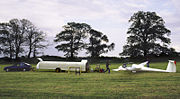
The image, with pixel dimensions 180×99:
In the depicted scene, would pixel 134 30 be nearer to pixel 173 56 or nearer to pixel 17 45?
pixel 173 56

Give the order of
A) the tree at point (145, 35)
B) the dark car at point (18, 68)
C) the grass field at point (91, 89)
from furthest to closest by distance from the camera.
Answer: the tree at point (145, 35)
the dark car at point (18, 68)
the grass field at point (91, 89)

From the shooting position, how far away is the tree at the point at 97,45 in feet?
209

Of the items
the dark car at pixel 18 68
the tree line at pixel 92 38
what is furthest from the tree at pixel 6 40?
the dark car at pixel 18 68

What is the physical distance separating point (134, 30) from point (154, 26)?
5947 mm

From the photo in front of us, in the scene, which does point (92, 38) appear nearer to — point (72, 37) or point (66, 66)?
point (72, 37)

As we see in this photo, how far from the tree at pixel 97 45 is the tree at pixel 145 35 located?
30.2ft

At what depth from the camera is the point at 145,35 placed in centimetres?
5803

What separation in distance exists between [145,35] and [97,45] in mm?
16071

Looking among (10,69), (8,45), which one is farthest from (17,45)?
(10,69)

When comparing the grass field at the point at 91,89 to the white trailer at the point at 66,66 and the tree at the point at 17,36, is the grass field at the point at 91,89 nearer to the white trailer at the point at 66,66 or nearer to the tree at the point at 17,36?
the white trailer at the point at 66,66

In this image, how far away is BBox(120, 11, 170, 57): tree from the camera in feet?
180

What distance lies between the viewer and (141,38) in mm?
58062

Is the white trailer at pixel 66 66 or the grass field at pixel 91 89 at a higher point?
the white trailer at pixel 66 66

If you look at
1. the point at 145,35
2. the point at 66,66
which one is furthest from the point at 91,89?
the point at 145,35
